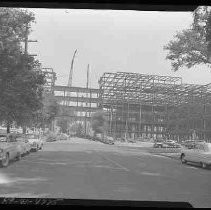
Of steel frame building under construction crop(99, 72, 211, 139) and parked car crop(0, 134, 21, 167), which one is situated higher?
steel frame building under construction crop(99, 72, 211, 139)

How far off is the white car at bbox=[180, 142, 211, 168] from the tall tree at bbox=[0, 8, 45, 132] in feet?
33.9

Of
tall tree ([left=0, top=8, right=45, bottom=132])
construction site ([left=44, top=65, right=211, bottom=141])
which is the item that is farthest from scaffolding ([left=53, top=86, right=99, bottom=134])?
tall tree ([left=0, top=8, right=45, bottom=132])

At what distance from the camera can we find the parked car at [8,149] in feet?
68.6

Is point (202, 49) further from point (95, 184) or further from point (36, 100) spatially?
point (95, 184)

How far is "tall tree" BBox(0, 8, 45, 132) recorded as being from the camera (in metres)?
26.1

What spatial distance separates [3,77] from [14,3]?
19864 millimetres

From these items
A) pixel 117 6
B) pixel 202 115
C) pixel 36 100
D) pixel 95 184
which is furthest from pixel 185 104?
pixel 117 6

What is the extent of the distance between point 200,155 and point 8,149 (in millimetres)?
10836

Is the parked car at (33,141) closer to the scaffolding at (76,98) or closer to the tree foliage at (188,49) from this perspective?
the tree foliage at (188,49)

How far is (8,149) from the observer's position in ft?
72.3

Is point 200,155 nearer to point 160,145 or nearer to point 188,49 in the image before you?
point 188,49

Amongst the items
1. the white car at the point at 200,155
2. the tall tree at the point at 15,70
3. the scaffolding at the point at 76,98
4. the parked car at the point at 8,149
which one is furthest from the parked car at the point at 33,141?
the scaffolding at the point at 76,98

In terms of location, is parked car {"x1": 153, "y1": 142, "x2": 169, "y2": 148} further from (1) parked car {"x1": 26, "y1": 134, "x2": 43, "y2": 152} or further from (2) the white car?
(2) the white car

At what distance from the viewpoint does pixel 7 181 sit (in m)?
15.2
